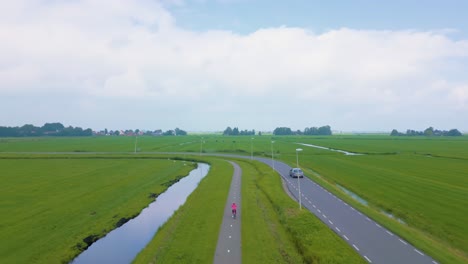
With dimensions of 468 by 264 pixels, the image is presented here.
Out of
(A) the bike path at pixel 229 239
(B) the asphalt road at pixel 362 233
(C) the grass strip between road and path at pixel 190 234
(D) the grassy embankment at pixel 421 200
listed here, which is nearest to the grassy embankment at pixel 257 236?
(C) the grass strip between road and path at pixel 190 234

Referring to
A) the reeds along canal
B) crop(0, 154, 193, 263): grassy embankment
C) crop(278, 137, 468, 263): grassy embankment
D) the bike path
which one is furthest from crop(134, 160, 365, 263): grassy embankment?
crop(278, 137, 468, 263): grassy embankment

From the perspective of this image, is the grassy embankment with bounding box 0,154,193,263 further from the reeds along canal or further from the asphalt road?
the asphalt road

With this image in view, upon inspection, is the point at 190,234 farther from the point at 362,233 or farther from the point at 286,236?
the point at 362,233

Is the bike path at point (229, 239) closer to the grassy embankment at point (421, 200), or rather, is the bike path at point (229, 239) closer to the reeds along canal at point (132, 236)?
the reeds along canal at point (132, 236)

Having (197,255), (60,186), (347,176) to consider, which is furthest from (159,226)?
(347,176)

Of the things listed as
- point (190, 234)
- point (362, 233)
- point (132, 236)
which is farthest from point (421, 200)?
point (132, 236)

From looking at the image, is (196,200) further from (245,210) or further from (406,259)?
(406,259)

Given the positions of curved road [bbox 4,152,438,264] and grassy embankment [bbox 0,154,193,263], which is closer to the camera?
curved road [bbox 4,152,438,264]
